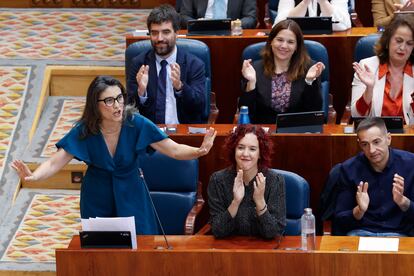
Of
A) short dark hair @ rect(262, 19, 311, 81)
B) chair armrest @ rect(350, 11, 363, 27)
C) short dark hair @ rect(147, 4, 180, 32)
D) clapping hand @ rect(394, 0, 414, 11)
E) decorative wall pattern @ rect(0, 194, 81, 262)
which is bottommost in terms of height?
decorative wall pattern @ rect(0, 194, 81, 262)

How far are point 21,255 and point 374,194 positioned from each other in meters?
1.35

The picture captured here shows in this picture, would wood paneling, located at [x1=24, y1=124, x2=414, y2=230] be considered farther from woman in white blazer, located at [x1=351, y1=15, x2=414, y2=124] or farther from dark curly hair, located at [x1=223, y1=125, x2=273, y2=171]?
dark curly hair, located at [x1=223, y1=125, x2=273, y2=171]

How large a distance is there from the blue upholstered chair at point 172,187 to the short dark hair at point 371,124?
1.89 ft

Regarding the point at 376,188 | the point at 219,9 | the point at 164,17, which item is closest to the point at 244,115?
the point at 164,17

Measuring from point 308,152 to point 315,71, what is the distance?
43 centimetres

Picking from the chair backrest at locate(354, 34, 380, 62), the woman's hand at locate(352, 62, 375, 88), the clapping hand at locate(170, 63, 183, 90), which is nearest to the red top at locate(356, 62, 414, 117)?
the woman's hand at locate(352, 62, 375, 88)

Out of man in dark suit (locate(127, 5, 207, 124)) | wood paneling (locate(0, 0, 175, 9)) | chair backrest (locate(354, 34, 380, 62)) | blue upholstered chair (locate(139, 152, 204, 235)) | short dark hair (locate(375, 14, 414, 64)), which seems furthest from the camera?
wood paneling (locate(0, 0, 175, 9))

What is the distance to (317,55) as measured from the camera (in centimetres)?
508

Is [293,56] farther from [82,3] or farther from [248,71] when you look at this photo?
[82,3]

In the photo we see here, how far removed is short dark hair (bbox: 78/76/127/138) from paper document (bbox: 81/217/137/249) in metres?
0.37

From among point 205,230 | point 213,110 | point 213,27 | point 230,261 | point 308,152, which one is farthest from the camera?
point 213,27

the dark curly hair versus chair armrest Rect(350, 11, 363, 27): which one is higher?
chair armrest Rect(350, 11, 363, 27)

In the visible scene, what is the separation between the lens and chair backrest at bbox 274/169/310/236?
13.7 feet

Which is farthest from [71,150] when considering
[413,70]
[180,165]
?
[413,70]
